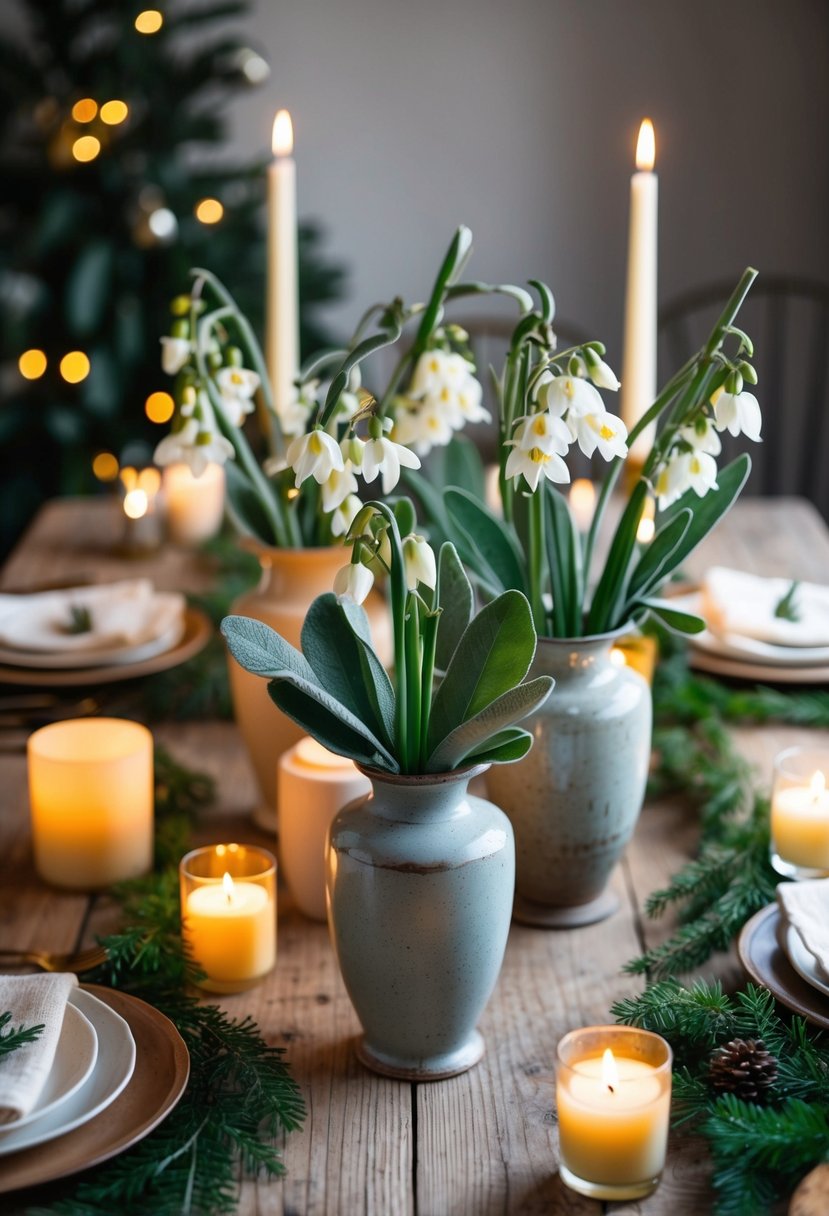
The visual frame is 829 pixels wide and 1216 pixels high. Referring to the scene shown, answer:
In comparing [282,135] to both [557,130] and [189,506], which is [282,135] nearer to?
[189,506]

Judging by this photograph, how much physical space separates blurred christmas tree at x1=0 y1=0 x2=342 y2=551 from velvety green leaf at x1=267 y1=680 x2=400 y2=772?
7.66 feet

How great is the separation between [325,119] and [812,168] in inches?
46.9

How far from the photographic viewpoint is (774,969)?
3.06 feet

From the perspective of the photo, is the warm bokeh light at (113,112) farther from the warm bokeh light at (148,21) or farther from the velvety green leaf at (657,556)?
the velvety green leaf at (657,556)

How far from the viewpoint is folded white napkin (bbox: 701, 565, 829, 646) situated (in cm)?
148

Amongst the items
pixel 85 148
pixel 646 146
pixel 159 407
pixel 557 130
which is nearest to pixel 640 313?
pixel 646 146

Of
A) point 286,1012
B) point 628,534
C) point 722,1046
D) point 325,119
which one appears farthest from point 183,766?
point 325,119

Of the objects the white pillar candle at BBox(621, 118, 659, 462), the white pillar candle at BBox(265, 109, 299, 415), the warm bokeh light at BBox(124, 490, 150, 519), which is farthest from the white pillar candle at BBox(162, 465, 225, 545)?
the white pillar candle at BBox(621, 118, 659, 462)

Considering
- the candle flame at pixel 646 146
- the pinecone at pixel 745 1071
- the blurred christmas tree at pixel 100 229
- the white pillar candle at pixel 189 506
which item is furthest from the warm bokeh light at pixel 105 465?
the pinecone at pixel 745 1071

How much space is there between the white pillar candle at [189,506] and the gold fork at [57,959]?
103 cm

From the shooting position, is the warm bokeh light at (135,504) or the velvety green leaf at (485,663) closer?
the velvety green leaf at (485,663)

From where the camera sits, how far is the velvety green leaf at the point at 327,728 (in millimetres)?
853

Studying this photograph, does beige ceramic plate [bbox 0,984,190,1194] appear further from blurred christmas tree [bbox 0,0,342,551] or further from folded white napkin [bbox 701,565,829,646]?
blurred christmas tree [bbox 0,0,342,551]

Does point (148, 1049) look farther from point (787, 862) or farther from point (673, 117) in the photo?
point (673, 117)
